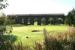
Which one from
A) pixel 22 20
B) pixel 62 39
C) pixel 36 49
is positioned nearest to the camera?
pixel 36 49

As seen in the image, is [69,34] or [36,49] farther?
[69,34]

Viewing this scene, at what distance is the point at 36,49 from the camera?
978 cm

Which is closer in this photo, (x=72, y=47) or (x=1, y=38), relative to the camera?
(x=72, y=47)

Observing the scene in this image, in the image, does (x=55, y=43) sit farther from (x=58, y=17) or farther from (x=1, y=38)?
(x=58, y=17)

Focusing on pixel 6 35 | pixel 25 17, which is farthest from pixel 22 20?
pixel 6 35

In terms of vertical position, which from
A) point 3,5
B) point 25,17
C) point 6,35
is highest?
point 3,5

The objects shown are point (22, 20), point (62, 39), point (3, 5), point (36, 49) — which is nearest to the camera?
point (36, 49)

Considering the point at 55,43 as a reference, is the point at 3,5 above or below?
above

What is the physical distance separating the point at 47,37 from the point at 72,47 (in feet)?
3.18

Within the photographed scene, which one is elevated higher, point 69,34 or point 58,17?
point 69,34

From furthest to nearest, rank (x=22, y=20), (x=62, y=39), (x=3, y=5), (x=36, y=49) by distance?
1. (x=22, y=20)
2. (x=3, y=5)
3. (x=62, y=39)
4. (x=36, y=49)

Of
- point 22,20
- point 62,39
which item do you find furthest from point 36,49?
point 22,20

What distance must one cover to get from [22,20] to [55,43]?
112ft

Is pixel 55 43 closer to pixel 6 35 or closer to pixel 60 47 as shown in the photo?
pixel 60 47
